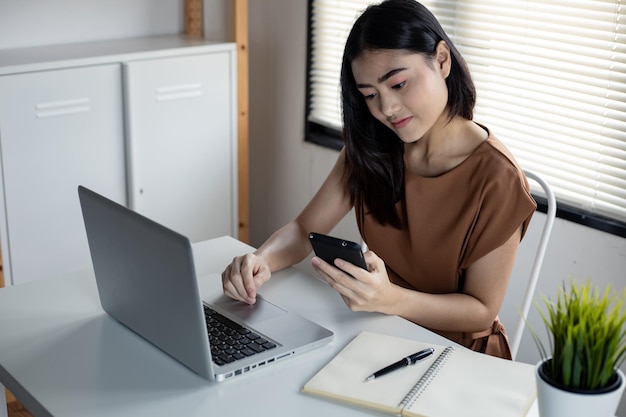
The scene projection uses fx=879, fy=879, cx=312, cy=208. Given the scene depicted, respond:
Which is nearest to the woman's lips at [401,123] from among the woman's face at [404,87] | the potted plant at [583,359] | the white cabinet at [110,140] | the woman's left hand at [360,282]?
the woman's face at [404,87]

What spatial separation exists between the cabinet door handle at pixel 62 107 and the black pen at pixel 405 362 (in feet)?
5.44

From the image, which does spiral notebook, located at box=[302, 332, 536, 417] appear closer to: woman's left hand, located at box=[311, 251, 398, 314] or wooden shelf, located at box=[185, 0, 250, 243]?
woman's left hand, located at box=[311, 251, 398, 314]

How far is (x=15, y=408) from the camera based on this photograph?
2674 mm

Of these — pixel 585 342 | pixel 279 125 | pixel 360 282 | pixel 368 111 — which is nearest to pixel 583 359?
pixel 585 342

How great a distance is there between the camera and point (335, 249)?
1488mm

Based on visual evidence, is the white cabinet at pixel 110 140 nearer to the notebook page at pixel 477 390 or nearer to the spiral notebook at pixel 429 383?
the spiral notebook at pixel 429 383

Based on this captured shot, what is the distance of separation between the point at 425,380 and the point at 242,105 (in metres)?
1.95

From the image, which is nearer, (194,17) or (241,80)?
(241,80)

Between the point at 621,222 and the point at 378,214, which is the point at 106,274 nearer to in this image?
the point at 378,214

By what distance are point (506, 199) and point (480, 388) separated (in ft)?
1.68

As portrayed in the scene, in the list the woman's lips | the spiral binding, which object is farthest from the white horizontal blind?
the spiral binding

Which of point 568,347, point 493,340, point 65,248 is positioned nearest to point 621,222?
point 493,340

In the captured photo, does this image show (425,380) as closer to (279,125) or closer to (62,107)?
(62,107)

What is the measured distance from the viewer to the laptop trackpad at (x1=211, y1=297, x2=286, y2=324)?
156cm
